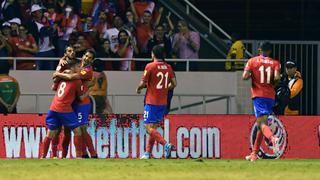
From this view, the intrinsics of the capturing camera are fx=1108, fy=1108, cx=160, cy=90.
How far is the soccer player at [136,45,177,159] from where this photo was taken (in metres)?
21.1

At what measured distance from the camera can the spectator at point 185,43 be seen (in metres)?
26.6

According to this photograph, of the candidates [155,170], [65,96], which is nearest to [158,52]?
[65,96]

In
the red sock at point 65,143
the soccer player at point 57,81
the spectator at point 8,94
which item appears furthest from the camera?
the spectator at point 8,94

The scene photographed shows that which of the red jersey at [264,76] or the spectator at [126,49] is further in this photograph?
the spectator at [126,49]

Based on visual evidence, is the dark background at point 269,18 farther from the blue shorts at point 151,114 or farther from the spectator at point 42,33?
the blue shorts at point 151,114

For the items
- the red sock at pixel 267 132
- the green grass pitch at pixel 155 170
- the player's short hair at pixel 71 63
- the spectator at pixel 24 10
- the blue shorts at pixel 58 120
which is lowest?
the green grass pitch at pixel 155 170

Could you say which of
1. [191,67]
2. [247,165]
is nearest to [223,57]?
[191,67]

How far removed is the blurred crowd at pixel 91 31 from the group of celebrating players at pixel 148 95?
449 centimetres

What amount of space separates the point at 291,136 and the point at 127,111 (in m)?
4.15

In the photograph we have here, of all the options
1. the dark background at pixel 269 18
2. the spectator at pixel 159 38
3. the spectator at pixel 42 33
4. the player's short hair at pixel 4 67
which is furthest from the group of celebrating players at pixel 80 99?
the dark background at pixel 269 18

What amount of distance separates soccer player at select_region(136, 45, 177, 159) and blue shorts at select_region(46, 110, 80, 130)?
4.86 ft

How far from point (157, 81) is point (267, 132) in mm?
2684

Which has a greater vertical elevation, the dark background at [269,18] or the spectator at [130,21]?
the dark background at [269,18]

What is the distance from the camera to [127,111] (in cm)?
2630
